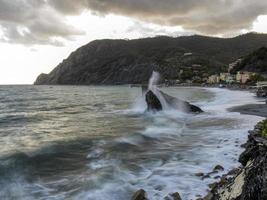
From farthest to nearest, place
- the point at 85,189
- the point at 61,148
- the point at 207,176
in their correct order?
the point at 61,148 < the point at 207,176 < the point at 85,189

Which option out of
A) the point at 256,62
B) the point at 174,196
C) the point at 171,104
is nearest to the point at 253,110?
the point at 171,104

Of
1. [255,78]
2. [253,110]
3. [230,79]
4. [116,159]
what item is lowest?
[116,159]

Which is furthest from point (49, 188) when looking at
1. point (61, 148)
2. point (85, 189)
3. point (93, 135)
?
point (93, 135)

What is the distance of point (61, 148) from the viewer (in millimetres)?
22281

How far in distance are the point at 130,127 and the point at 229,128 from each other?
9015 millimetres

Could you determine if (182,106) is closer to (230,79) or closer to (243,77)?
(243,77)

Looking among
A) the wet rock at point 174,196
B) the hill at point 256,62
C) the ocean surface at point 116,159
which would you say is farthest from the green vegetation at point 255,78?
the wet rock at point 174,196

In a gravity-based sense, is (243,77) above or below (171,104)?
above

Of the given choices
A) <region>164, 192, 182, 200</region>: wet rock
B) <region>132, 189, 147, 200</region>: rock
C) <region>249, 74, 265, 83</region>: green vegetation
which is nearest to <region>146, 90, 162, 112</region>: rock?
<region>164, 192, 182, 200</region>: wet rock

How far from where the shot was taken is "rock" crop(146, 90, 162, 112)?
41781 mm

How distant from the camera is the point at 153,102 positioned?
42.1 meters

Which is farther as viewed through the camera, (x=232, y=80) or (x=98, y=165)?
(x=232, y=80)

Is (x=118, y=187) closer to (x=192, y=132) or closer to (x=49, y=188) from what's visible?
(x=49, y=188)

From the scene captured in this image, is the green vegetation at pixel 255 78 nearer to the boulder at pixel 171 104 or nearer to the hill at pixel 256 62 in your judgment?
the hill at pixel 256 62
